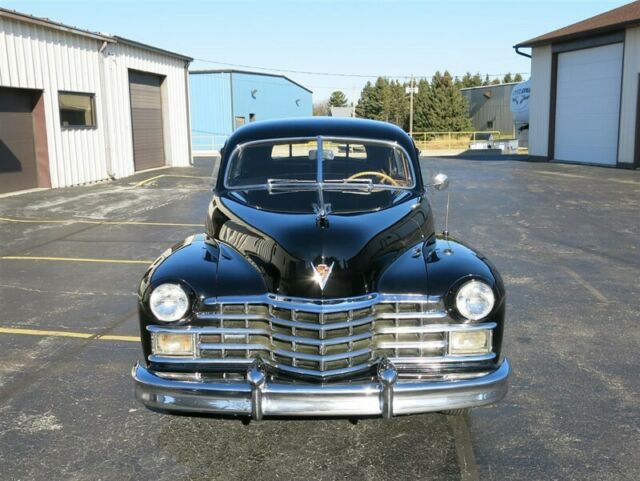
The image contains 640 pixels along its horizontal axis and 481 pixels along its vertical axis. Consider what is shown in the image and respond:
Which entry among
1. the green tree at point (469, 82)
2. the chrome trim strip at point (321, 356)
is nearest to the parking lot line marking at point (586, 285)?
the chrome trim strip at point (321, 356)

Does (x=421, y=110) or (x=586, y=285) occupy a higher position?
(x=421, y=110)

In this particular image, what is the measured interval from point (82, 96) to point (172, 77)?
19.4ft

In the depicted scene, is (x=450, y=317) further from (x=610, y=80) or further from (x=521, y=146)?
(x=521, y=146)

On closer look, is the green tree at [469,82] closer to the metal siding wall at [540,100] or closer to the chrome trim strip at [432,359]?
the metal siding wall at [540,100]

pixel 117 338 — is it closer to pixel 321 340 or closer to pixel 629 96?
pixel 321 340

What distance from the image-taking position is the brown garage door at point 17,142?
1443 cm

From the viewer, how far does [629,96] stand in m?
20.7

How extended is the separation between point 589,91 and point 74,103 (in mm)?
18133

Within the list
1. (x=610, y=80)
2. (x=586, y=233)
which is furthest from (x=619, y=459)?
(x=610, y=80)

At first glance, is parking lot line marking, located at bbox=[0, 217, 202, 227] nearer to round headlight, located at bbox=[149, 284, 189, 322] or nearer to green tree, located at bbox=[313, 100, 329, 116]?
round headlight, located at bbox=[149, 284, 189, 322]

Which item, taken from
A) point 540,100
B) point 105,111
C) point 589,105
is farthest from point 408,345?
point 540,100

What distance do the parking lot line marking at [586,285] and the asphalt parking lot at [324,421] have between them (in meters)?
0.02

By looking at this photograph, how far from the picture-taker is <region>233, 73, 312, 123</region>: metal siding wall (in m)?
45.8

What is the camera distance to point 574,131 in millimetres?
23875
